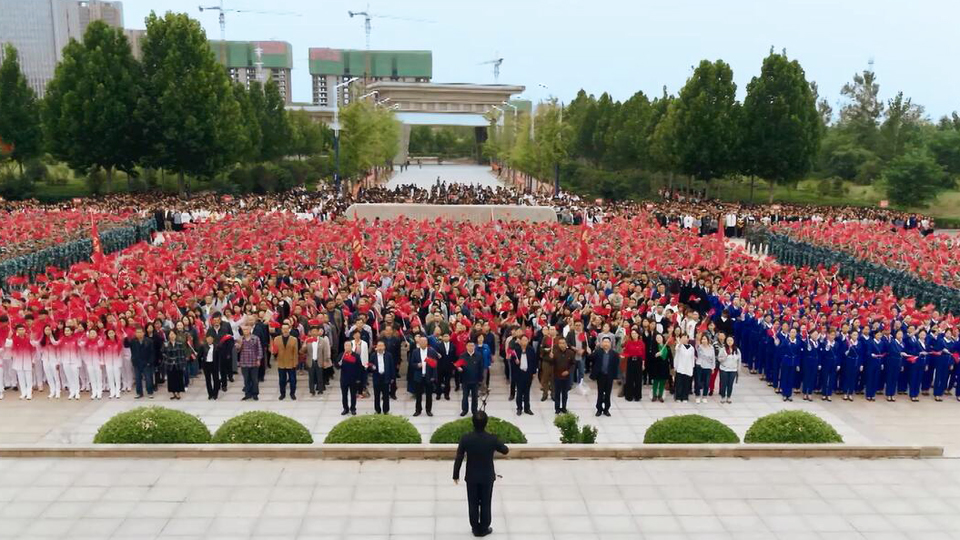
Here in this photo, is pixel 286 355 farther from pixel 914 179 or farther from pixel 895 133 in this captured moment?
pixel 895 133

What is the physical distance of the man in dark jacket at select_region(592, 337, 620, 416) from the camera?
13.5 m

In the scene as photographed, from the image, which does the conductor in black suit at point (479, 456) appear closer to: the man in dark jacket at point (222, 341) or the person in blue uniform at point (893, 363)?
the man in dark jacket at point (222, 341)

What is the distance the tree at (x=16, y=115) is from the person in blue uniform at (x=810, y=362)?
51.9 metres

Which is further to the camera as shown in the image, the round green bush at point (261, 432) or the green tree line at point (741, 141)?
the green tree line at point (741, 141)

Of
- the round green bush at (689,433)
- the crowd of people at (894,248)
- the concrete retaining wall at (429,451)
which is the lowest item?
the concrete retaining wall at (429,451)

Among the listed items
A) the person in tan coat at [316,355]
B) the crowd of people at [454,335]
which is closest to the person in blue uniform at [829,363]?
the crowd of people at [454,335]

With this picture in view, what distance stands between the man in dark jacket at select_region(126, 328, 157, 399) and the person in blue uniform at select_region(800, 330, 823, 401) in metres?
12.4

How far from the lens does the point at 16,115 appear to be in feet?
170

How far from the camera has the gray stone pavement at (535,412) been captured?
12.9 meters

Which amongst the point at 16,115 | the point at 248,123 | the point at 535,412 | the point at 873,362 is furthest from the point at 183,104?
the point at 873,362

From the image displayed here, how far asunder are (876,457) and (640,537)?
4.57m

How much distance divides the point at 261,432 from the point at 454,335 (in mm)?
4436

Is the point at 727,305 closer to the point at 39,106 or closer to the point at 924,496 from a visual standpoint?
the point at 924,496

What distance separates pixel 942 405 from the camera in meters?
15.1
